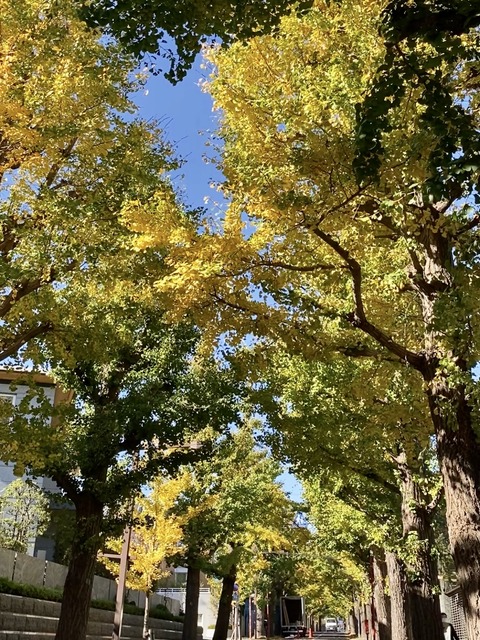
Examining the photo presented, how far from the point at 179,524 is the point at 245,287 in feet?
43.4

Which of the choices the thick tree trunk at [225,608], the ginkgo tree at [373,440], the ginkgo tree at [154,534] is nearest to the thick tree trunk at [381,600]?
the thick tree trunk at [225,608]

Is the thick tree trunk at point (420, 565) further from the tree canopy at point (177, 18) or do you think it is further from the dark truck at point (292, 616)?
the dark truck at point (292, 616)

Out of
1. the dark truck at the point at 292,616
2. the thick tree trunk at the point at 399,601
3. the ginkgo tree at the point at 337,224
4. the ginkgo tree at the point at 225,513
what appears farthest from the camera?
the dark truck at the point at 292,616

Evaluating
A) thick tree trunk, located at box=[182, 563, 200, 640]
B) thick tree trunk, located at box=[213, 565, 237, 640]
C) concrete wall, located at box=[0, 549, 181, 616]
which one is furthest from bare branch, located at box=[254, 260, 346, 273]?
thick tree trunk, located at box=[213, 565, 237, 640]

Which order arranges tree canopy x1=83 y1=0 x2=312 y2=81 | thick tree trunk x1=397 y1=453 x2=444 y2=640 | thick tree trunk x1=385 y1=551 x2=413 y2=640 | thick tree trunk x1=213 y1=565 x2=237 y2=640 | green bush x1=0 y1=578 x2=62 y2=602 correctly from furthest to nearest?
1. thick tree trunk x1=213 y1=565 x2=237 y2=640
2. thick tree trunk x1=385 y1=551 x2=413 y2=640
3. green bush x1=0 y1=578 x2=62 y2=602
4. thick tree trunk x1=397 y1=453 x2=444 y2=640
5. tree canopy x1=83 y1=0 x2=312 y2=81

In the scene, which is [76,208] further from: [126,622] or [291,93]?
[126,622]

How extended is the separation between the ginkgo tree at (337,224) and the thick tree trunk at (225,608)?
717 inches

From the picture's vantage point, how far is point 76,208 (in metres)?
6.72

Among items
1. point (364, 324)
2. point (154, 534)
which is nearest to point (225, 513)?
point (154, 534)

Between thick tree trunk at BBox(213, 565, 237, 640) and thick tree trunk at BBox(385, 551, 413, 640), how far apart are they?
10.6m

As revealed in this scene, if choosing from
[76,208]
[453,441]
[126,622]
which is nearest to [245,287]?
[76,208]

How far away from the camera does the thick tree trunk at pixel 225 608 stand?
21.8 m

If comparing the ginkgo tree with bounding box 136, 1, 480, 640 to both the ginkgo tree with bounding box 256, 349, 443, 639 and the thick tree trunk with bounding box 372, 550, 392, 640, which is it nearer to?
the ginkgo tree with bounding box 256, 349, 443, 639

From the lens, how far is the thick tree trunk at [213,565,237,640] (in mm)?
21844
